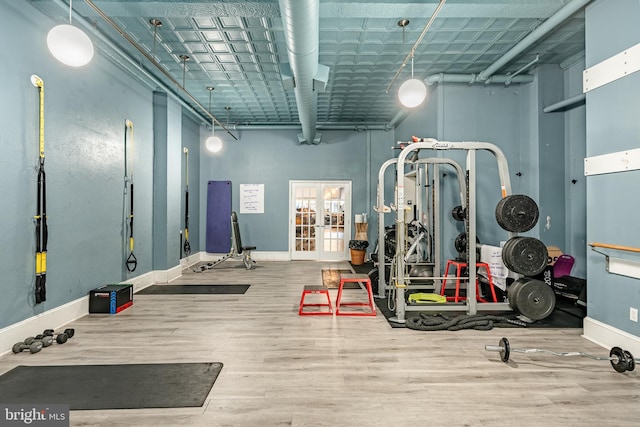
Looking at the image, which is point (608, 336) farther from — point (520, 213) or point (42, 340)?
point (42, 340)

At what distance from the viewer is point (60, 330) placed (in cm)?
353

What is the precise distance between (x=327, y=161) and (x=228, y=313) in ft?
17.8

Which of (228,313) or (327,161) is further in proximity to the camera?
(327,161)

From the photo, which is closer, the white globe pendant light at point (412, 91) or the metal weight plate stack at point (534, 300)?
the metal weight plate stack at point (534, 300)

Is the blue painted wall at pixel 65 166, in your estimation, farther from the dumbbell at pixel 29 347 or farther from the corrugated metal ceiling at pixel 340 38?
the corrugated metal ceiling at pixel 340 38

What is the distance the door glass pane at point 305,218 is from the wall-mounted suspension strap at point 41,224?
580cm

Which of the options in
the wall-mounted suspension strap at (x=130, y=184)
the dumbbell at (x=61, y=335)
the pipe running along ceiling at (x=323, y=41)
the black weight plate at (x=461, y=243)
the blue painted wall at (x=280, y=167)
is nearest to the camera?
the dumbbell at (x=61, y=335)

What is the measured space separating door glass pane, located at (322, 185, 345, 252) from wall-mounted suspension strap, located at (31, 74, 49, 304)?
20.1 feet

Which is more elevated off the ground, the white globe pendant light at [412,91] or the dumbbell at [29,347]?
the white globe pendant light at [412,91]

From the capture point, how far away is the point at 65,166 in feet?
12.2

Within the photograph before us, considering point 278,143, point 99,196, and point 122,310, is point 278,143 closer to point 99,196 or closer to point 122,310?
point 99,196

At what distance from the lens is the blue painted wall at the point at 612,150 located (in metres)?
2.86

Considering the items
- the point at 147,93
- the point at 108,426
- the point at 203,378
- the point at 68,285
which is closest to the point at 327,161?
the point at 147,93

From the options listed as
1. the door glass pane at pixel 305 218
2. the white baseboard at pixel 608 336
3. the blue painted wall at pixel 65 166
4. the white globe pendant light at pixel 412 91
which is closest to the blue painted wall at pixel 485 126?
the white globe pendant light at pixel 412 91
